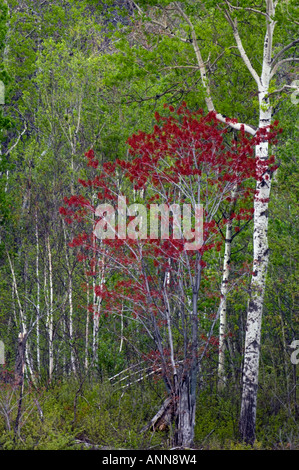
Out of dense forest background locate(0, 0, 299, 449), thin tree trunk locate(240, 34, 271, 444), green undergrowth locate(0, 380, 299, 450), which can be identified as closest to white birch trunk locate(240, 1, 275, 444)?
thin tree trunk locate(240, 34, 271, 444)

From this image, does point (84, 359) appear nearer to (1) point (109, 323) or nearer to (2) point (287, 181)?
(1) point (109, 323)

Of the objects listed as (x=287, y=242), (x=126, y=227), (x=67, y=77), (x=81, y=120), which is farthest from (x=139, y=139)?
(x=67, y=77)

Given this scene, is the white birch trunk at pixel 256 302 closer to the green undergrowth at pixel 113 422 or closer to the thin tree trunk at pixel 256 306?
the thin tree trunk at pixel 256 306

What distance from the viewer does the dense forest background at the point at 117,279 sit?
8.76 metres

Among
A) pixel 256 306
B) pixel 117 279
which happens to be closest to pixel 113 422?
pixel 256 306

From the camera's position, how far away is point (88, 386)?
10.6 metres

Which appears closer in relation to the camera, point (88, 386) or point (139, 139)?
point (139, 139)

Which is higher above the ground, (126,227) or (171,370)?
(126,227)

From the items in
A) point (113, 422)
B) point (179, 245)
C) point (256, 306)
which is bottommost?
point (113, 422)

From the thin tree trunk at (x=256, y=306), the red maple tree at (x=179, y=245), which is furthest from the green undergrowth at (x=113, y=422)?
the red maple tree at (x=179, y=245)

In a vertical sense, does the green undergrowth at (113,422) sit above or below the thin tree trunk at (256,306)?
below

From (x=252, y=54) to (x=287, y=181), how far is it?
348cm

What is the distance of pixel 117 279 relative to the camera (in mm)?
12461

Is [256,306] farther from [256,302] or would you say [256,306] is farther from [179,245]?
[179,245]
